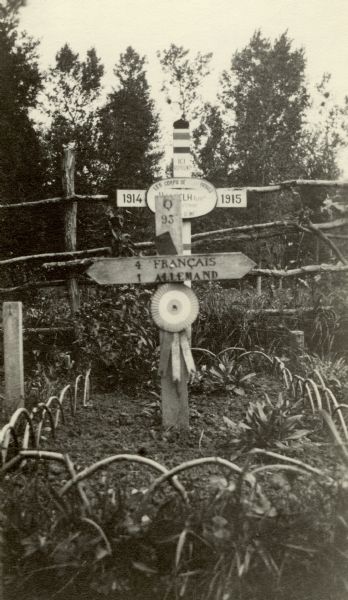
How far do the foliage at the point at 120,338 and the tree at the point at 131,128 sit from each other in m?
10.7

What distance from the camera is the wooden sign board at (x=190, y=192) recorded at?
468cm

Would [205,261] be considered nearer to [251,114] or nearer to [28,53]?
[28,53]

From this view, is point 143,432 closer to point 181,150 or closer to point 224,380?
point 224,380

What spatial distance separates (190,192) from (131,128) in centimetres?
1312

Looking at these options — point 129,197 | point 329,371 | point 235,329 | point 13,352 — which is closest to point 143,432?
point 13,352

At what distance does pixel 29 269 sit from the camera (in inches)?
397

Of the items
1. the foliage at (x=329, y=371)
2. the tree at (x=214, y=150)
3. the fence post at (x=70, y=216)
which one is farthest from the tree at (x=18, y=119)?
the tree at (x=214, y=150)

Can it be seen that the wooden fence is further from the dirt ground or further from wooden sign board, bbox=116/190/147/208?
the dirt ground

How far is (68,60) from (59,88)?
68 centimetres

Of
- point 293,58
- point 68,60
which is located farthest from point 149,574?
point 293,58

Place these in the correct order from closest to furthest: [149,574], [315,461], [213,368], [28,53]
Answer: [149,574] → [315,461] → [213,368] → [28,53]

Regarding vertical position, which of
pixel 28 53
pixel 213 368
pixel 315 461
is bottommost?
pixel 315 461

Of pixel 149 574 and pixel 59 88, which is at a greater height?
pixel 59 88

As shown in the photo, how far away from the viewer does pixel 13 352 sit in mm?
3658
